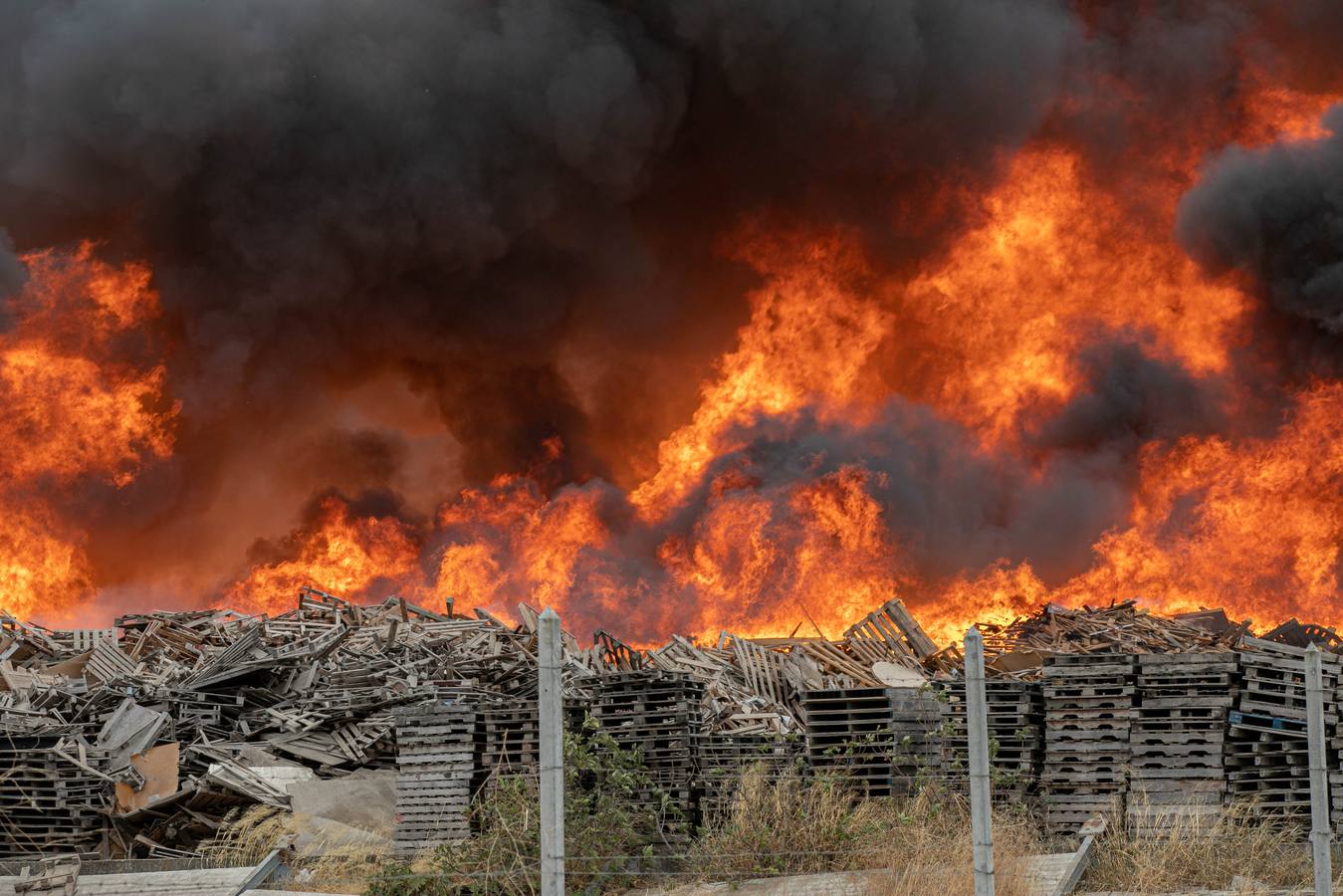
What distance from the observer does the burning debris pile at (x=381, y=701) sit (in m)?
16.3

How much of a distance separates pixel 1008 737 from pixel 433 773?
6360mm

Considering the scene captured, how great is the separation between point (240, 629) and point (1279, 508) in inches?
859

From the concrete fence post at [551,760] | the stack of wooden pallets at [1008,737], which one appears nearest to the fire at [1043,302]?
the stack of wooden pallets at [1008,737]

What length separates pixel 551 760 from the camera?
28.0ft

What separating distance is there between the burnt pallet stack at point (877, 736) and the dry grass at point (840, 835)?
370mm

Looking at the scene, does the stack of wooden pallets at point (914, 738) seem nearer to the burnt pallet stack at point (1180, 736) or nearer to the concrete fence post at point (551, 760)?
the burnt pallet stack at point (1180, 736)

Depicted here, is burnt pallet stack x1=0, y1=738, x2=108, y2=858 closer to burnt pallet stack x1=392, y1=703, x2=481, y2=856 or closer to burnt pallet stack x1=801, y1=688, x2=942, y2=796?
burnt pallet stack x1=392, y1=703, x2=481, y2=856

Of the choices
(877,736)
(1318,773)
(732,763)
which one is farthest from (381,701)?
(1318,773)

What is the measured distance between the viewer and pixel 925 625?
3108 centimetres

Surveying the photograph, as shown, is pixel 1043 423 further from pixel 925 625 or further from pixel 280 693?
pixel 280 693

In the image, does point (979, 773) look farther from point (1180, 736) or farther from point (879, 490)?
point (879, 490)

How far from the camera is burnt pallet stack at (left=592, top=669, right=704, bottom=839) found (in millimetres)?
16062

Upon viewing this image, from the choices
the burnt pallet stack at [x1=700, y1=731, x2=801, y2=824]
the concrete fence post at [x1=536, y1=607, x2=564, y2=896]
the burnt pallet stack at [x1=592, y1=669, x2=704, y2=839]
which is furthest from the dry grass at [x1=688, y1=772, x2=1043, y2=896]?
the concrete fence post at [x1=536, y1=607, x2=564, y2=896]

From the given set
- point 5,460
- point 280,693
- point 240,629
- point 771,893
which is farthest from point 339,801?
point 5,460
